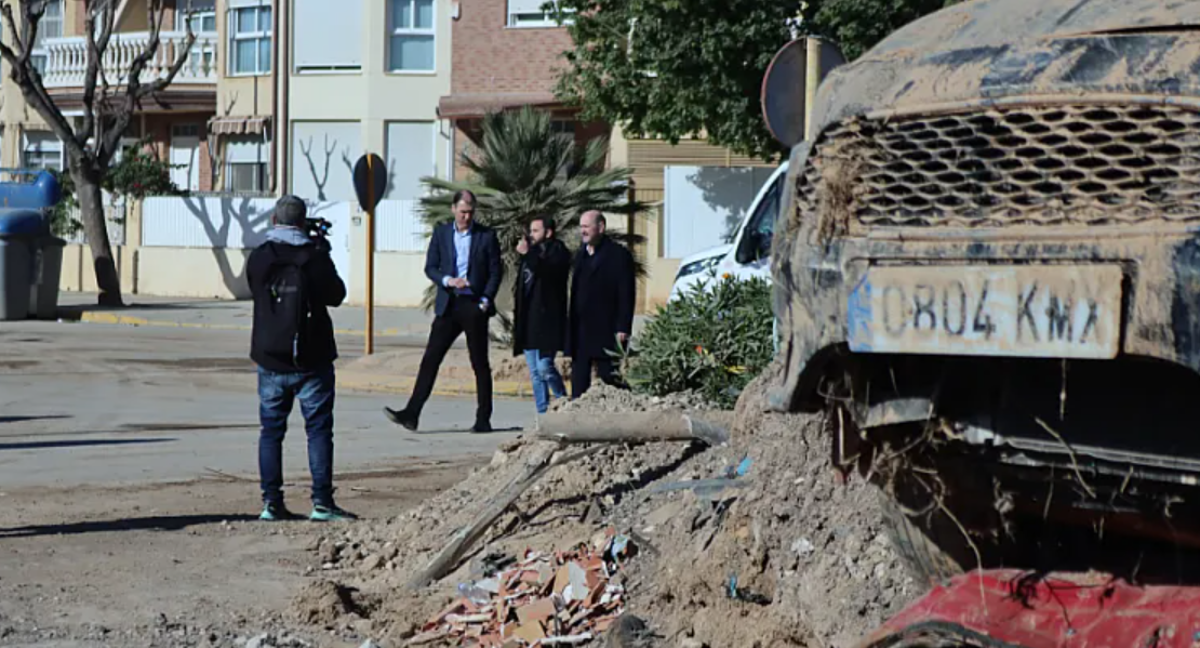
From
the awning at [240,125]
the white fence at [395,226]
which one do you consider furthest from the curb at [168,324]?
the awning at [240,125]

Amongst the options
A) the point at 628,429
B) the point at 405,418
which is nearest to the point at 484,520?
the point at 628,429

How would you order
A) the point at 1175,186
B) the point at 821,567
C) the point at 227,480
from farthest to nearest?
the point at 227,480 → the point at 821,567 → the point at 1175,186

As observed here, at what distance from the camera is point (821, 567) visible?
19.7 feet

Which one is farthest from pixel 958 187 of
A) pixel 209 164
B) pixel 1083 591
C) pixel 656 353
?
pixel 209 164

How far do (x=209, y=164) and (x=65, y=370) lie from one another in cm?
2385

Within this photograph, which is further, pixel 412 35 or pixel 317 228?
pixel 412 35

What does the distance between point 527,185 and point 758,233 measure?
3.56m

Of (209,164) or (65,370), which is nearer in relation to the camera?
(65,370)

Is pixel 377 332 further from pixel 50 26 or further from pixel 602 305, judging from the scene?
pixel 50 26

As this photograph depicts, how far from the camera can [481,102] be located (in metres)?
35.9

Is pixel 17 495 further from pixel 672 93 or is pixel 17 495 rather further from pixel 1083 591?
pixel 672 93

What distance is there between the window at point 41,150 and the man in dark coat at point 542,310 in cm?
3626

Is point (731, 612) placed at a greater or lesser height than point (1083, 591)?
lesser

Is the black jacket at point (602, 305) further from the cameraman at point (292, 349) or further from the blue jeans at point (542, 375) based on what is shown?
the cameraman at point (292, 349)
